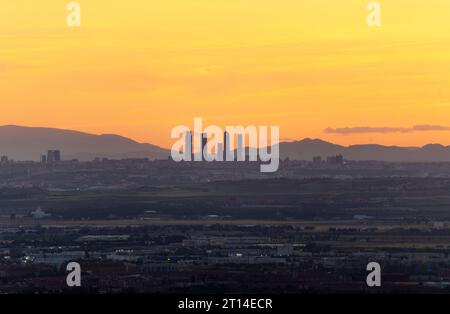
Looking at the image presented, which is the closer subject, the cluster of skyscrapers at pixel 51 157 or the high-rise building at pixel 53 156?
the cluster of skyscrapers at pixel 51 157

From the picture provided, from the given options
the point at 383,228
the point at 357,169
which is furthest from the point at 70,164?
the point at 383,228

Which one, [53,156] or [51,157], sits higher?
[53,156]

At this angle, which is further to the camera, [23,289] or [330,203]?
[330,203]

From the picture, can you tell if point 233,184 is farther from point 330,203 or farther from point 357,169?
point 357,169

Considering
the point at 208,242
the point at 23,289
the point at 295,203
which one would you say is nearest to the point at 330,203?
the point at 295,203

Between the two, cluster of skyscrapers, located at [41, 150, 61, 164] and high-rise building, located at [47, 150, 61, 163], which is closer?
cluster of skyscrapers, located at [41, 150, 61, 164]

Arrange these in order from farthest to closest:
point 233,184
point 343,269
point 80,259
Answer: point 233,184, point 80,259, point 343,269
